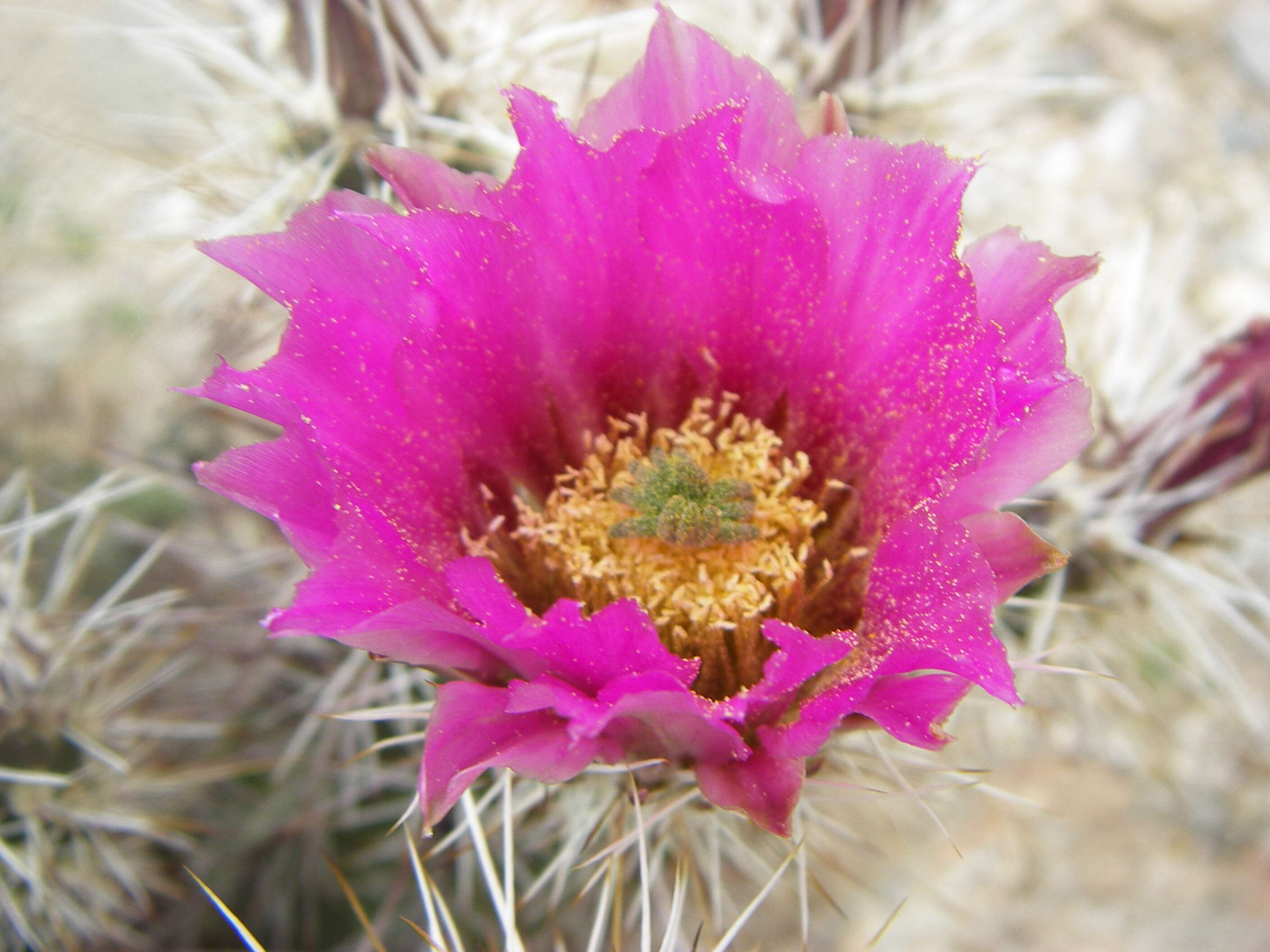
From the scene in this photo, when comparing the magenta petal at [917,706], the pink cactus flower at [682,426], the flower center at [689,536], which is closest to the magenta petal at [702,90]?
the pink cactus flower at [682,426]

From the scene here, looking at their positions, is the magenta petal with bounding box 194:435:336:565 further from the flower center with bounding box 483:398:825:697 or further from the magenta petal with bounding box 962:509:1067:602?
the magenta petal with bounding box 962:509:1067:602

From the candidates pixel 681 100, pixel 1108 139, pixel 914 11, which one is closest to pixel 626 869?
pixel 681 100

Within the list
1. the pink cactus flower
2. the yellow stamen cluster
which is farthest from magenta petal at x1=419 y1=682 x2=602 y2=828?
the yellow stamen cluster

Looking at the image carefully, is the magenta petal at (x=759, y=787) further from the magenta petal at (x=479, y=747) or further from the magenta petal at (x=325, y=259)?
the magenta petal at (x=325, y=259)

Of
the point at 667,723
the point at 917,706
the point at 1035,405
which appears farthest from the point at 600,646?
the point at 1035,405

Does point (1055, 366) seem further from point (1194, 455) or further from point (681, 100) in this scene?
point (1194, 455)
